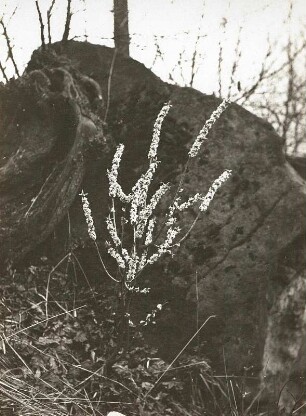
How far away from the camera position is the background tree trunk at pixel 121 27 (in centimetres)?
472

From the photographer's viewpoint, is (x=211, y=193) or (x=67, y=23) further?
(x=67, y=23)

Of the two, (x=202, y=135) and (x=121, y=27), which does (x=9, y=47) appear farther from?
(x=202, y=135)

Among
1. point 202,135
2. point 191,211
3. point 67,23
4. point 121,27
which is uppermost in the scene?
point 121,27

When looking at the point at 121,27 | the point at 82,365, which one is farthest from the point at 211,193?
the point at 121,27

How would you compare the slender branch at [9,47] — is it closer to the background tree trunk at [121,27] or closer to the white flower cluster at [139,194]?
the background tree trunk at [121,27]

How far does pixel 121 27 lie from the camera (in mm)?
4906

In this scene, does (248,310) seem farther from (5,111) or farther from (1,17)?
(1,17)

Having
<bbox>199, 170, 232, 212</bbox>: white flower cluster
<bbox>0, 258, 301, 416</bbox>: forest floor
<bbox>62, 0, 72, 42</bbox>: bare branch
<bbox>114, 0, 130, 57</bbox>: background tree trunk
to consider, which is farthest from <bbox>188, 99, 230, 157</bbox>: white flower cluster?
<bbox>62, 0, 72, 42</bbox>: bare branch

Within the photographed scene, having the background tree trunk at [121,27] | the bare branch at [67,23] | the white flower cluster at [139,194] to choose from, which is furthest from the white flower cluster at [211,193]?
the bare branch at [67,23]

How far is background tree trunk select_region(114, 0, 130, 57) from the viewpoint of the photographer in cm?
472

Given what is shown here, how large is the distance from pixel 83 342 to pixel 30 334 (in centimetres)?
37

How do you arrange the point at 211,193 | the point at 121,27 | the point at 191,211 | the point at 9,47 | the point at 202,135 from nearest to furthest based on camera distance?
the point at 211,193, the point at 202,135, the point at 191,211, the point at 9,47, the point at 121,27

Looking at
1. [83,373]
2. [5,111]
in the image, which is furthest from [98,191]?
[83,373]

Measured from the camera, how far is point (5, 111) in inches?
150
